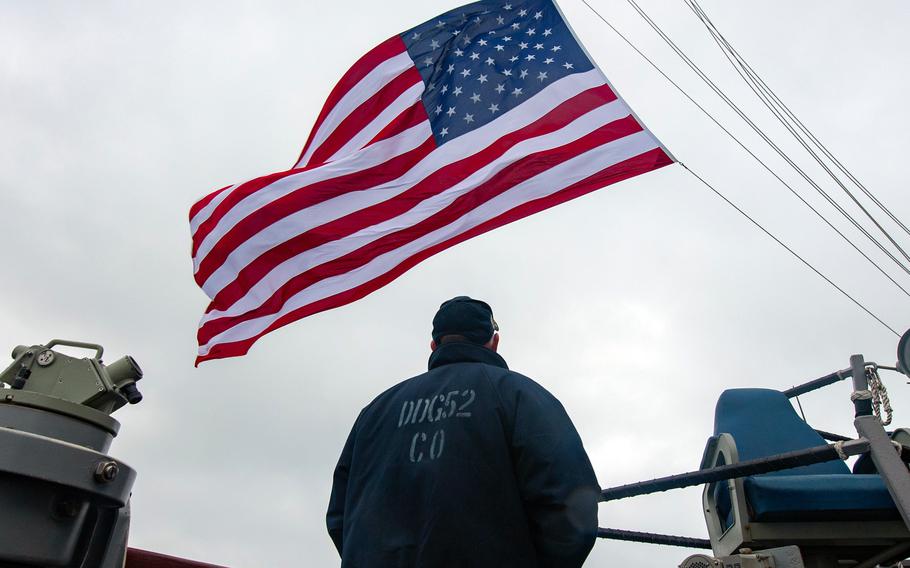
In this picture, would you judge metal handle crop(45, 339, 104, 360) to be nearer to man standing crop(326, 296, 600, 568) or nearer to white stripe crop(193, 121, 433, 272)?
man standing crop(326, 296, 600, 568)

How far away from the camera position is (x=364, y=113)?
4.29 m

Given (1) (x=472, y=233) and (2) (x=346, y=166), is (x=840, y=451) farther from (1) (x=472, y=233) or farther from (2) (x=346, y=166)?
(2) (x=346, y=166)

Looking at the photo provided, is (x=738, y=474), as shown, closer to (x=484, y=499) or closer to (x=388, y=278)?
(x=484, y=499)

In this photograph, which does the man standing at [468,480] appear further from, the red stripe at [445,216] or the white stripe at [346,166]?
the white stripe at [346,166]

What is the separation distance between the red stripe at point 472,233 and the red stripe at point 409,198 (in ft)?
0.84

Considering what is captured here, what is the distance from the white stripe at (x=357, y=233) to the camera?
12.0 ft

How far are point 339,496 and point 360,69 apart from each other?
2.81 metres

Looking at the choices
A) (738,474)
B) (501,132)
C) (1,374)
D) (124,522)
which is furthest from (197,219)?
(738,474)

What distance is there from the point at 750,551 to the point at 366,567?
1.51 metres

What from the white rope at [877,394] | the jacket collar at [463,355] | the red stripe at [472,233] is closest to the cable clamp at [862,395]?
the white rope at [877,394]

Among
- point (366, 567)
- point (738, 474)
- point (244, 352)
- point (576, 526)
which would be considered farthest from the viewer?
point (244, 352)

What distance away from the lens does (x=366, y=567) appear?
193cm

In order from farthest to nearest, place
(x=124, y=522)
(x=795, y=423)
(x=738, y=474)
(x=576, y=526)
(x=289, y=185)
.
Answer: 1. (x=289, y=185)
2. (x=795, y=423)
3. (x=738, y=474)
4. (x=124, y=522)
5. (x=576, y=526)

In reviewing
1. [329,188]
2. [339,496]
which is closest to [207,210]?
A: [329,188]
